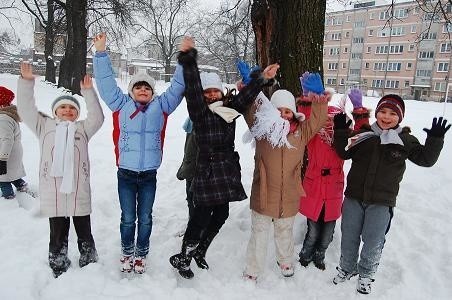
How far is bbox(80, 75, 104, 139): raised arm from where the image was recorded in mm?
3262

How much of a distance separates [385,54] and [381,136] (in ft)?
203

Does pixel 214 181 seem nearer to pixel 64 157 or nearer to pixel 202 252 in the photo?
pixel 202 252

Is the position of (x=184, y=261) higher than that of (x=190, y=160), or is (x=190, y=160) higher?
(x=190, y=160)

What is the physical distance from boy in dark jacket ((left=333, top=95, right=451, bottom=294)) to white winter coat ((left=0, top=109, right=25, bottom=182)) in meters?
3.85

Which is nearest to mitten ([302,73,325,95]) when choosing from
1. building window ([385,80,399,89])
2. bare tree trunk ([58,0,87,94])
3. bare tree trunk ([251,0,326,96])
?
bare tree trunk ([251,0,326,96])

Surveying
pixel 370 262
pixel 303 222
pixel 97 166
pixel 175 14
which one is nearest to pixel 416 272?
pixel 370 262

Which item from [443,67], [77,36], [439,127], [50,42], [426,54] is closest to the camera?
[439,127]

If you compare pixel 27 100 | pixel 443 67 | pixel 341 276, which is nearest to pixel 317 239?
pixel 341 276

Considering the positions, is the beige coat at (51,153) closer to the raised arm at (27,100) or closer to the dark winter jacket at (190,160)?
the raised arm at (27,100)

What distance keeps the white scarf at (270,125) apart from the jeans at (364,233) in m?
0.81

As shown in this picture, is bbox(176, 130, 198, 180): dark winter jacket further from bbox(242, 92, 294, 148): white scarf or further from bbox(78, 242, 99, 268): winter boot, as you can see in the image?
bbox(78, 242, 99, 268): winter boot

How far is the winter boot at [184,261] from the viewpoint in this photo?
333 centimetres

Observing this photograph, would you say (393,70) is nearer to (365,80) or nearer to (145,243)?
(365,80)

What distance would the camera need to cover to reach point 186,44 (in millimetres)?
3076
